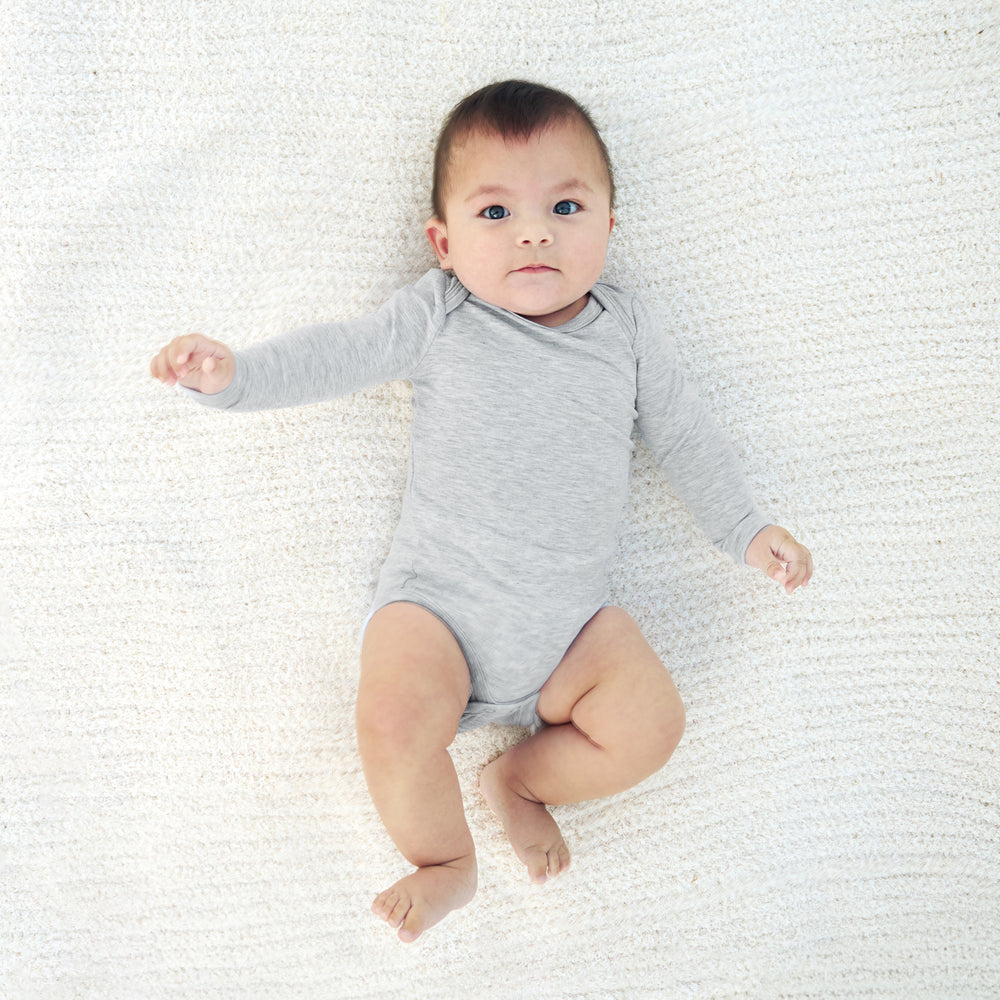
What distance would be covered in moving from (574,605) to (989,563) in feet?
1.97

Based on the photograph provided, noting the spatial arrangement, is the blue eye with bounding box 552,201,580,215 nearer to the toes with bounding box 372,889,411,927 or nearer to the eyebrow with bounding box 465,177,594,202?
the eyebrow with bounding box 465,177,594,202

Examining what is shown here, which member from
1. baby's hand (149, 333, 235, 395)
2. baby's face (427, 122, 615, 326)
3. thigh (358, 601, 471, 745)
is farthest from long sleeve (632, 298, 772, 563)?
baby's hand (149, 333, 235, 395)

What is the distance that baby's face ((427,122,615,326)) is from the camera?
3.28ft

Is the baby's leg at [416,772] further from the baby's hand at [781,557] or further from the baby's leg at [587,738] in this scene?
the baby's hand at [781,557]

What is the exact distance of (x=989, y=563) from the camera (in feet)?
3.96

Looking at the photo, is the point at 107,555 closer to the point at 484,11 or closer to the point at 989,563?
the point at 484,11

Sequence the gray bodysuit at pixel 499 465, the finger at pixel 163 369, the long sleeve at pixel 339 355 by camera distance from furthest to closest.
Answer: the gray bodysuit at pixel 499 465
the long sleeve at pixel 339 355
the finger at pixel 163 369

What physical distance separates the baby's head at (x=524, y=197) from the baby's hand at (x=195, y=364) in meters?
0.32

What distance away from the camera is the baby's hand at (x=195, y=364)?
850 mm

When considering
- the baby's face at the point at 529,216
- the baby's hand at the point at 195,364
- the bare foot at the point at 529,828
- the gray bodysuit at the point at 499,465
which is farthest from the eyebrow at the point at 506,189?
the bare foot at the point at 529,828

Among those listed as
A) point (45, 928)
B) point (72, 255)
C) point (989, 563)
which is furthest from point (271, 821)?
point (989, 563)

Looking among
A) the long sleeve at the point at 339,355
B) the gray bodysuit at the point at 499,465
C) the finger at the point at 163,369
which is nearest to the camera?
the finger at the point at 163,369

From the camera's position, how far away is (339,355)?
3.33 ft

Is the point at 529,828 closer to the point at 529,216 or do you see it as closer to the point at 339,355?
the point at 339,355
